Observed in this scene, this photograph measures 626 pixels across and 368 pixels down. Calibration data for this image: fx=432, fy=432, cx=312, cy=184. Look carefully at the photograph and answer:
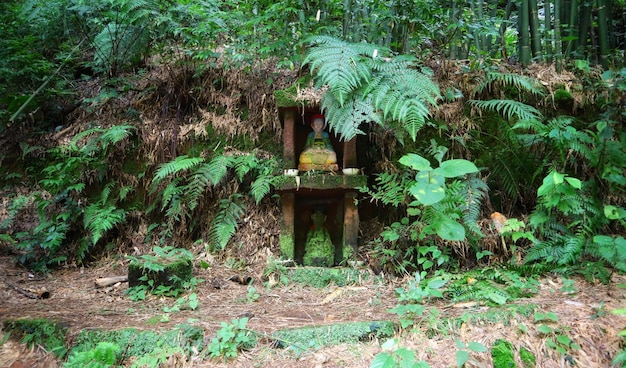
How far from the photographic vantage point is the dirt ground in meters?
2.47

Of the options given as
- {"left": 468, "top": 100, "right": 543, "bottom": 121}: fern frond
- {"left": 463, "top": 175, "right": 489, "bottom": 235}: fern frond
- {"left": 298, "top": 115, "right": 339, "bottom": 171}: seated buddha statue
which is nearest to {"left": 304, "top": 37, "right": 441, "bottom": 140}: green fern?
{"left": 298, "top": 115, "right": 339, "bottom": 171}: seated buddha statue

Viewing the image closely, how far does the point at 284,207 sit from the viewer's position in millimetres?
4090

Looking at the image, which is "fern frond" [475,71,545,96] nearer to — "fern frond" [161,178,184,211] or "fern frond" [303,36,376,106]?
"fern frond" [303,36,376,106]

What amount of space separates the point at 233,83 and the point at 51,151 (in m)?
2.22

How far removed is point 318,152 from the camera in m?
4.08

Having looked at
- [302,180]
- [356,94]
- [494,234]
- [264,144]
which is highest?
[356,94]

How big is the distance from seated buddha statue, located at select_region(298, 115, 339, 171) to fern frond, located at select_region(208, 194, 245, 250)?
0.84 m

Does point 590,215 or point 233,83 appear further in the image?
point 233,83

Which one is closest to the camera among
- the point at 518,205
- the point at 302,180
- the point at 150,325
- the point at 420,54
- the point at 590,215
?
the point at 150,325

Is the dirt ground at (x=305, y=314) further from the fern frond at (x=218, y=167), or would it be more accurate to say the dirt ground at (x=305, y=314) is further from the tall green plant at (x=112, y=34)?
the tall green plant at (x=112, y=34)

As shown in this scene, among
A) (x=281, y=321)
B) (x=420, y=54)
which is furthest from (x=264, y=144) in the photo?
(x=281, y=321)

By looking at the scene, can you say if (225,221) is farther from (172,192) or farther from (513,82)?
(513,82)

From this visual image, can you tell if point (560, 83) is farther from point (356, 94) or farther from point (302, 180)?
point (302, 180)

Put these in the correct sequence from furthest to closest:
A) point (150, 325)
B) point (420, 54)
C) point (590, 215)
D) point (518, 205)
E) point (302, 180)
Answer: point (420, 54) < point (518, 205) < point (302, 180) < point (590, 215) < point (150, 325)
